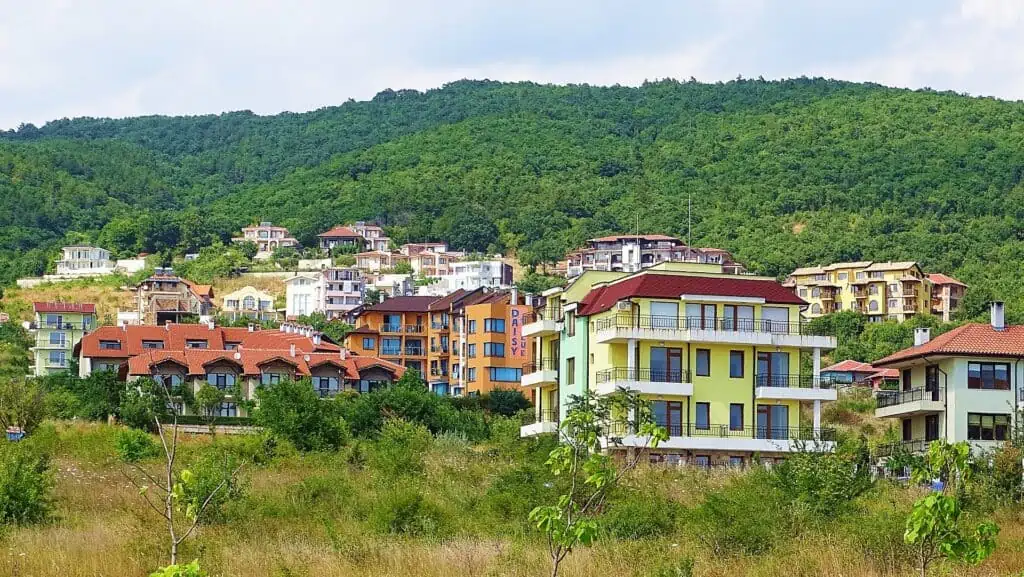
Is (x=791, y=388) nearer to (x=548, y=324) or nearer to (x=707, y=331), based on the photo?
(x=707, y=331)

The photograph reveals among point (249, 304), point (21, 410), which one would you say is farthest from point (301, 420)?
point (249, 304)

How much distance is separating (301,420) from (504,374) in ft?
89.9

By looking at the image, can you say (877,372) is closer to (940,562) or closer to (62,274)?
(940,562)

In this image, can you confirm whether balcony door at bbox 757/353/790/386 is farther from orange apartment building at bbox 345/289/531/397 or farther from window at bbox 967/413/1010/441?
orange apartment building at bbox 345/289/531/397

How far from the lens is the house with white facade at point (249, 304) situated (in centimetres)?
12606

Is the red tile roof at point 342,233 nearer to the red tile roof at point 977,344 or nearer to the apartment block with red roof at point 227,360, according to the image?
the apartment block with red roof at point 227,360

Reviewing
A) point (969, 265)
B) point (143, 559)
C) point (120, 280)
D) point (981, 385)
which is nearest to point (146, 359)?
point (981, 385)

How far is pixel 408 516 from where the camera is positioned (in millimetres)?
29250

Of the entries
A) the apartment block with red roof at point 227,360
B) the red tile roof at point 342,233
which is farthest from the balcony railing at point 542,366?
the red tile roof at point 342,233

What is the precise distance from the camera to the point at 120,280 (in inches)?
5325

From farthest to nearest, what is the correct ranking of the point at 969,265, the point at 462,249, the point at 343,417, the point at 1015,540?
the point at 462,249 < the point at 969,265 < the point at 343,417 < the point at 1015,540

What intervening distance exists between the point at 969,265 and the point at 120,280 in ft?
223

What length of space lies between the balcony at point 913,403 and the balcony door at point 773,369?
3474mm

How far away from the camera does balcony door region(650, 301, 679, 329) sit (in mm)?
45281
